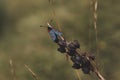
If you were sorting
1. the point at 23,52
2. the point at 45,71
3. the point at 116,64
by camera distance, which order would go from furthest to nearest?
the point at 23,52
the point at 116,64
the point at 45,71

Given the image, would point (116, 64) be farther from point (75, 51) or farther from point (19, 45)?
→ point (75, 51)

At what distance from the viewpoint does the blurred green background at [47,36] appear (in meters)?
5.00

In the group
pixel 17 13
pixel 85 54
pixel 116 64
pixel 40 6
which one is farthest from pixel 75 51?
pixel 17 13

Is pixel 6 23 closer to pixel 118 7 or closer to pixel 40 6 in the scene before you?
pixel 40 6

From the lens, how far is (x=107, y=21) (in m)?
6.29

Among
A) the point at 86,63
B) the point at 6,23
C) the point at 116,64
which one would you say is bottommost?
the point at 6,23

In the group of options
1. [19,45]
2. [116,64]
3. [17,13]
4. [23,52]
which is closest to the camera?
[116,64]

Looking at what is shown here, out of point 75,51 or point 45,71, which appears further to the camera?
point 45,71

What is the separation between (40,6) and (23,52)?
4.59 ft

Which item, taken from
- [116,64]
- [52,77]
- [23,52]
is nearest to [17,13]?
[23,52]

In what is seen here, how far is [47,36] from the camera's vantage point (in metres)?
6.20

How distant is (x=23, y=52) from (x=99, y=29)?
99 centimetres

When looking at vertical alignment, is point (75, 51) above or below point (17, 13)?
above

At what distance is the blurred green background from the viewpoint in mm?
5000
